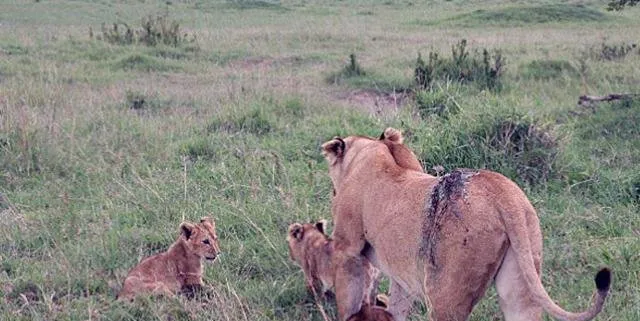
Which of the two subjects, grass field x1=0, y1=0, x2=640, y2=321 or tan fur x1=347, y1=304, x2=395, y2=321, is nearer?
tan fur x1=347, y1=304, x2=395, y2=321

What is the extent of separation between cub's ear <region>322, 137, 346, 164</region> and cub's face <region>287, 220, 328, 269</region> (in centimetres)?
47

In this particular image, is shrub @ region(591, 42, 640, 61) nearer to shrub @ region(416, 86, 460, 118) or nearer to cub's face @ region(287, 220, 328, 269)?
shrub @ region(416, 86, 460, 118)

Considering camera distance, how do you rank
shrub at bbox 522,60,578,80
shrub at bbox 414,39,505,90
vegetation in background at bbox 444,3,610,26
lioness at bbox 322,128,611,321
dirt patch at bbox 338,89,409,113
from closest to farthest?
lioness at bbox 322,128,611,321, dirt patch at bbox 338,89,409,113, shrub at bbox 414,39,505,90, shrub at bbox 522,60,578,80, vegetation in background at bbox 444,3,610,26

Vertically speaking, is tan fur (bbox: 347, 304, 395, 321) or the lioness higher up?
the lioness

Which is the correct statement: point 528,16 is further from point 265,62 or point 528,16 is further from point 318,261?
point 318,261

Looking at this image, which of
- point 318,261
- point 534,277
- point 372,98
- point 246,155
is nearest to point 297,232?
point 318,261

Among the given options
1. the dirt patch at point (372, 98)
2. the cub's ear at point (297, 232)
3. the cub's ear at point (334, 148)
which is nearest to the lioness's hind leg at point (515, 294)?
the cub's ear at point (334, 148)

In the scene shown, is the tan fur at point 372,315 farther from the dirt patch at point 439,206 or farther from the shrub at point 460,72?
the shrub at point 460,72

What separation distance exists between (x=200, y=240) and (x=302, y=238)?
0.57 meters

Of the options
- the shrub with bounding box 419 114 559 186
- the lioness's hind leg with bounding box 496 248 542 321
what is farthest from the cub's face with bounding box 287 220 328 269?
the shrub with bounding box 419 114 559 186

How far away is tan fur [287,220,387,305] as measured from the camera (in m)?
4.02

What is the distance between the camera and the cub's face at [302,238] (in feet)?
14.6

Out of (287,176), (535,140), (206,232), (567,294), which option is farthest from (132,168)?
(567,294)

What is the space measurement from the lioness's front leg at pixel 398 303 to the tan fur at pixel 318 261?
131 mm
